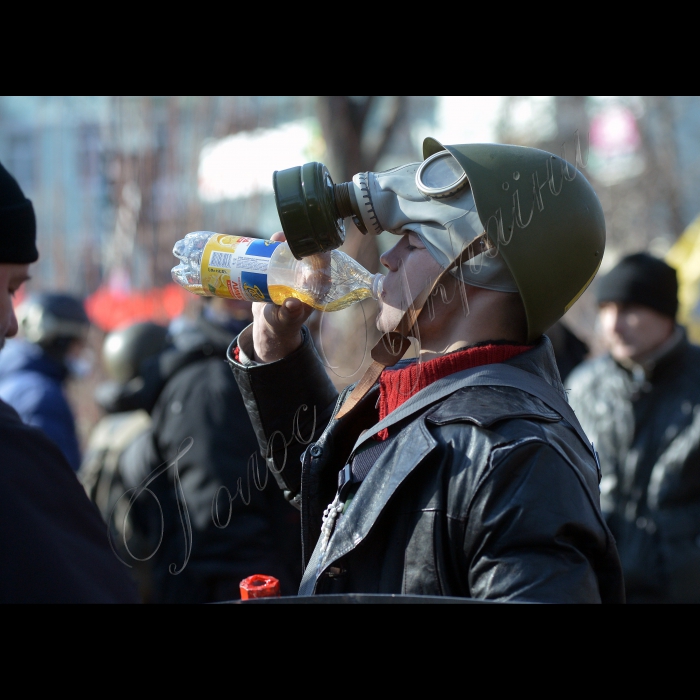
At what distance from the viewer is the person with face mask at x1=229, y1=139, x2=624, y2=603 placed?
170cm

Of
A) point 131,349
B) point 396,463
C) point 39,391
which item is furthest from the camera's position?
point 131,349

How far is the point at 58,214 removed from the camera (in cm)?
1070

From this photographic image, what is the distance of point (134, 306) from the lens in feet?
31.3

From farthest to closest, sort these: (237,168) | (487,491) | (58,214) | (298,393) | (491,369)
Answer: (58,214)
(237,168)
(298,393)
(491,369)
(487,491)

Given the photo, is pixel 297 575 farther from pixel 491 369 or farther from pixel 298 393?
pixel 491 369

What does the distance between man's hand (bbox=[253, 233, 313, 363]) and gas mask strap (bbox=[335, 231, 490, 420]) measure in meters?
0.24

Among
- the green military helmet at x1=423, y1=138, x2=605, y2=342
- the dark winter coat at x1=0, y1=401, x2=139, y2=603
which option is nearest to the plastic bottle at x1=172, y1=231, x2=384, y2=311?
the green military helmet at x1=423, y1=138, x2=605, y2=342

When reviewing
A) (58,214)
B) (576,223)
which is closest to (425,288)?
(576,223)

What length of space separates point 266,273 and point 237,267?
8cm

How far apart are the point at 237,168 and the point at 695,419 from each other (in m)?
6.17

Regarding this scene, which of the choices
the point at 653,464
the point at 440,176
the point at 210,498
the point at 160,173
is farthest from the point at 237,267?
the point at 160,173

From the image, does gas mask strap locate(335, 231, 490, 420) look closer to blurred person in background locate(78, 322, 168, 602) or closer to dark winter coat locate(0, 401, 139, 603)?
dark winter coat locate(0, 401, 139, 603)

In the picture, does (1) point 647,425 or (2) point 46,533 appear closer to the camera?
(2) point 46,533

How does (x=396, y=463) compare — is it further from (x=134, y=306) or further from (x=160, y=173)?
(x=160, y=173)
